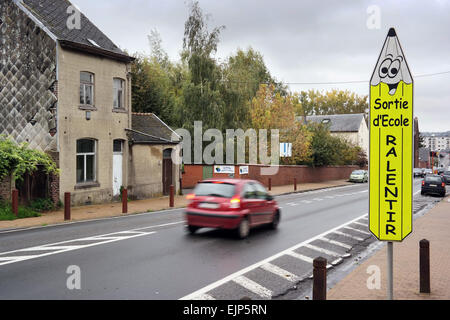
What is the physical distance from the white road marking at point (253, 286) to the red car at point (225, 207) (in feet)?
11.4

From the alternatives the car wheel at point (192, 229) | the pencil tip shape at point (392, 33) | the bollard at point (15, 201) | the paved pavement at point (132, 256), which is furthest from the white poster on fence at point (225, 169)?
the pencil tip shape at point (392, 33)

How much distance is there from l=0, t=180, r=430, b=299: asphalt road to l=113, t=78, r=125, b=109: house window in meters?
8.31

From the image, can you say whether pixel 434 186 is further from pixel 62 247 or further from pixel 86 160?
pixel 62 247

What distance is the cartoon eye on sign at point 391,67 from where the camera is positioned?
5.39 meters

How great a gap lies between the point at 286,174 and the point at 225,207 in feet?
88.6

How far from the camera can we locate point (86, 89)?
19781 mm

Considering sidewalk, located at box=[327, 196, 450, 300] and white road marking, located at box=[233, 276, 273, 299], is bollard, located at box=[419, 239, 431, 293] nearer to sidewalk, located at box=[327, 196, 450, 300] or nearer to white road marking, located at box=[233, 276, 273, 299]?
sidewalk, located at box=[327, 196, 450, 300]

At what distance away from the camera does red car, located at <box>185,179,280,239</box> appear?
11.3 m

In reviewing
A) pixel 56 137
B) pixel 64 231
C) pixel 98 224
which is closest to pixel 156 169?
pixel 56 137

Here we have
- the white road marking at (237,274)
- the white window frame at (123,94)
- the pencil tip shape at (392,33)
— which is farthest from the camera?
the white window frame at (123,94)

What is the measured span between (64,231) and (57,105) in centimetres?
748

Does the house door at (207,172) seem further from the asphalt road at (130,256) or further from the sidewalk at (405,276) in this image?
the sidewalk at (405,276)

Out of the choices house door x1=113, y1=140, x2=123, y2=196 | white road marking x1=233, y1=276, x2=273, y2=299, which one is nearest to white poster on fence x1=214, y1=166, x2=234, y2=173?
house door x1=113, y1=140, x2=123, y2=196
